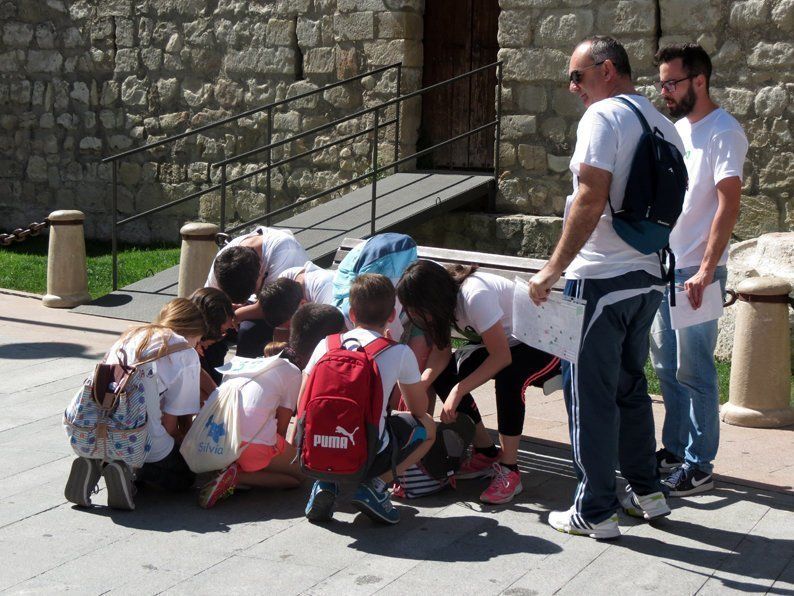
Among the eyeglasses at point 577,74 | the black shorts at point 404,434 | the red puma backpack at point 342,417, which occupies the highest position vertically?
the eyeglasses at point 577,74

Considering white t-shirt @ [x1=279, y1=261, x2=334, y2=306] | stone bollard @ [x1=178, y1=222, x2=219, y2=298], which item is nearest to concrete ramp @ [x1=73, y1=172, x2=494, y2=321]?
stone bollard @ [x1=178, y1=222, x2=219, y2=298]

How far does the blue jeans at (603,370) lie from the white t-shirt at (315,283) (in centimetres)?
156

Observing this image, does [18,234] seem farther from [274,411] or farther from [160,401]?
[274,411]

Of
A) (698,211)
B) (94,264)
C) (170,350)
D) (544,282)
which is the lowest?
(94,264)

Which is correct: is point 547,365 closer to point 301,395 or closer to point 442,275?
point 442,275

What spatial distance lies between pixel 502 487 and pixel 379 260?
1.14 metres

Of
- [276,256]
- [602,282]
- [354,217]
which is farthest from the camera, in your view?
[354,217]

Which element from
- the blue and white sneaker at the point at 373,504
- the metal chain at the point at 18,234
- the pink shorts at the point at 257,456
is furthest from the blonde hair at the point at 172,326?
the metal chain at the point at 18,234

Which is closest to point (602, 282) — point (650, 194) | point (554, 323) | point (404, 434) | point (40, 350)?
point (554, 323)

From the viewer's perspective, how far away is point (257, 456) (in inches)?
179

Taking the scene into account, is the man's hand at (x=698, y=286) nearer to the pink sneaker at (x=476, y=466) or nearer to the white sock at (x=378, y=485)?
the pink sneaker at (x=476, y=466)

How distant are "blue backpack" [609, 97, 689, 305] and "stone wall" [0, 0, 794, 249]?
481 cm

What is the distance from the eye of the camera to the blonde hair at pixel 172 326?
448cm

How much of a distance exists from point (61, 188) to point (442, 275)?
9.32 meters
